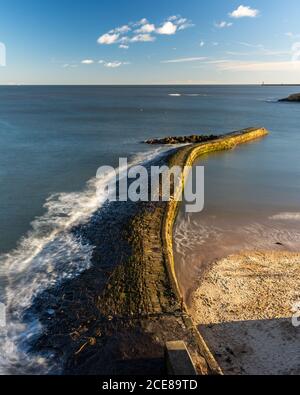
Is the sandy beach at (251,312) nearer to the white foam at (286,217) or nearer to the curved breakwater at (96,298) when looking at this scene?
the curved breakwater at (96,298)

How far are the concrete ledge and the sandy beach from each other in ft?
5.73

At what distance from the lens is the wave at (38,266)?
9.97 meters

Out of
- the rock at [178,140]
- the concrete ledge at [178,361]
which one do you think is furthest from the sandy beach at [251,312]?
the rock at [178,140]

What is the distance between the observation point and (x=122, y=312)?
36.8ft

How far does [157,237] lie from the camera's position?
15.9 meters

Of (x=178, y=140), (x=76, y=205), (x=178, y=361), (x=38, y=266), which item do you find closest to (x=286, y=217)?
(x=76, y=205)

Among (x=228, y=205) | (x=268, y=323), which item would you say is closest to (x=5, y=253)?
(x=268, y=323)

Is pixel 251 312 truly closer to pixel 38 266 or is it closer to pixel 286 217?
pixel 38 266

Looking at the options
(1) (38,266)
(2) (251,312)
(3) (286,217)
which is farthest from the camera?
(3) (286,217)

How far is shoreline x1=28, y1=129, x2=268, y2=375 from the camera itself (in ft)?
30.9

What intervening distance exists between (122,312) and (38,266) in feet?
16.6

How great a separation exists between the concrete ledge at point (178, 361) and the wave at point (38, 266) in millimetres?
2980

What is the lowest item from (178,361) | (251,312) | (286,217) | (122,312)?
(251,312)

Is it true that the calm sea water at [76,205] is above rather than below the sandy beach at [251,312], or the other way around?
above
